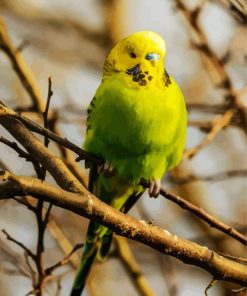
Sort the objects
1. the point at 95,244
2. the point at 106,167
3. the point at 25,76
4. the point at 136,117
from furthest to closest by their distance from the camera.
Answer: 1. the point at 25,76
2. the point at 95,244
3. the point at 106,167
4. the point at 136,117

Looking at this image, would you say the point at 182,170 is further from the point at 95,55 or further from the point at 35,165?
the point at 35,165

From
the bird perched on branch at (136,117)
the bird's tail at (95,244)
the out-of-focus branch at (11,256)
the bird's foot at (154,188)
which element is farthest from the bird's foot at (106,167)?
the out-of-focus branch at (11,256)

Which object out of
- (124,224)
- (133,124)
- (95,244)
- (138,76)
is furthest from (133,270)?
(124,224)

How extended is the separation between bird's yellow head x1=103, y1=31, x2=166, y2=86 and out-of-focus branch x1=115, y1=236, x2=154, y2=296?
88 cm

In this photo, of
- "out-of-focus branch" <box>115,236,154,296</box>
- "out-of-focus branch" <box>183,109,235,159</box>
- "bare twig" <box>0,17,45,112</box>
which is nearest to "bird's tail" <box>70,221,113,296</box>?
"out-of-focus branch" <box>115,236,154,296</box>

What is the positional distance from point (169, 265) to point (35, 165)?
5.25ft

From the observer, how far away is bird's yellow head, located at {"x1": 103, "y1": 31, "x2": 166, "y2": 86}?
1.95 m

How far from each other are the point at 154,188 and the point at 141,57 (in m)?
0.43

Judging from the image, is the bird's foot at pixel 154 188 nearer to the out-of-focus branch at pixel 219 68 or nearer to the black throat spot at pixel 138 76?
the black throat spot at pixel 138 76

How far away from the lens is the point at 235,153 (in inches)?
170

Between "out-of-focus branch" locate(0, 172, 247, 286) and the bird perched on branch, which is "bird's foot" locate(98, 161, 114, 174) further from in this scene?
"out-of-focus branch" locate(0, 172, 247, 286)

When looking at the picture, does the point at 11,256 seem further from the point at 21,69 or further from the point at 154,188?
the point at 154,188

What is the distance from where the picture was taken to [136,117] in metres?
1.97

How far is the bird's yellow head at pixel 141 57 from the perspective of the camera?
6.39 ft
